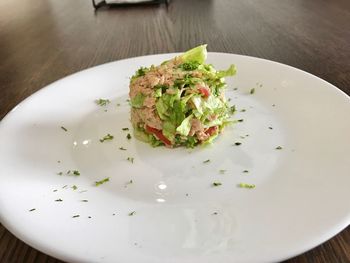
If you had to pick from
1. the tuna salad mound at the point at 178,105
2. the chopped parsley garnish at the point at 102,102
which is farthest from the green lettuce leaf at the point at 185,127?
the chopped parsley garnish at the point at 102,102

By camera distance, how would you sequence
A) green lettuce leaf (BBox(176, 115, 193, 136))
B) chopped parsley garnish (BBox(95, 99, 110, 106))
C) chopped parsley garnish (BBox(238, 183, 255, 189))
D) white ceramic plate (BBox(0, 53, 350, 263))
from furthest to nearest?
chopped parsley garnish (BBox(95, 99, 110, 106)), green lettuce leaf (BBox(176, 115, 193, 136)), chopped parsley garnish (BBox(238, 183, 255, 189)), white ceramic plate (BBox(0, 53, 350, 263))

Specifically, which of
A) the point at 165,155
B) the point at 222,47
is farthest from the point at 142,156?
the point at 222,47

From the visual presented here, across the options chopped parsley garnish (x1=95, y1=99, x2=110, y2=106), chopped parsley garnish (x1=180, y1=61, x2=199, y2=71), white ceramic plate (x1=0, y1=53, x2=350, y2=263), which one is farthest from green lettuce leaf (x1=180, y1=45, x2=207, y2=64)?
chopped parsley garnish (x1=95, y1=99, x2=110, y2=106)

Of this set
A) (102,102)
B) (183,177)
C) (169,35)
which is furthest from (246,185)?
(169,35)

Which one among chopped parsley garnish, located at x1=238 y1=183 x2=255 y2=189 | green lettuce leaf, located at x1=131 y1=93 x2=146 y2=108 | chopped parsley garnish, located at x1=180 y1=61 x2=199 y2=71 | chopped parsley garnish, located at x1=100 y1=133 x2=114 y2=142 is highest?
chopped parsley garnish, located at x1=180 y1=61 x2=199 y2=71

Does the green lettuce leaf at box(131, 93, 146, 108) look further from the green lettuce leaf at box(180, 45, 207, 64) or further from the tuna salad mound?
the green lettuce leaf at box(180, 45, 207, 64)

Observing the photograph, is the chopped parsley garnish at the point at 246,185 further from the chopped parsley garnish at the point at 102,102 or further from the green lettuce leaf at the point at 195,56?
the chopped parsley garnish at the point at 102,102

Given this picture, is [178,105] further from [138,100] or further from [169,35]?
[169,35]
